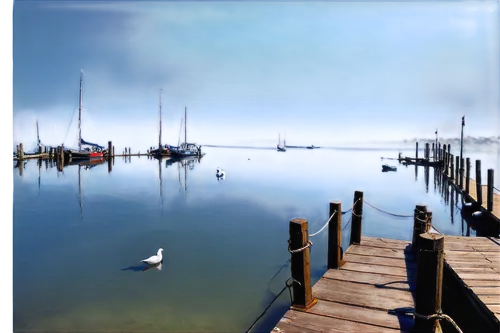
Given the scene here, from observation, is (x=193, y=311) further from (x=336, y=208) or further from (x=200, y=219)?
(x=200, y=219)

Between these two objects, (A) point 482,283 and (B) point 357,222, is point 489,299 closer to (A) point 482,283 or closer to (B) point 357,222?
(A) point 482,283

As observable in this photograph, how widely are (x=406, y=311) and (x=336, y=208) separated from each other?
265cm

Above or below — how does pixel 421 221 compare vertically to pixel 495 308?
above

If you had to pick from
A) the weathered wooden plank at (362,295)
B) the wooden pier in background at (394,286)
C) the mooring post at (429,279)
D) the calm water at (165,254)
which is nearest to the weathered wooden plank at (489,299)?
the wooden pier in background at (394,286)

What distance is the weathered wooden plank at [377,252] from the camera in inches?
325

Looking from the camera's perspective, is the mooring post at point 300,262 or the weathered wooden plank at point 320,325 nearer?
the weathered wooden plank at point 320,325

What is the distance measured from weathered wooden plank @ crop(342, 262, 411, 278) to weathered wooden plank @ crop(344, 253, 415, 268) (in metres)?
0.21

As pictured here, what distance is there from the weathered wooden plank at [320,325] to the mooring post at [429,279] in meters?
0.60

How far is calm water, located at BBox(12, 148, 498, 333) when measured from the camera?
809cm

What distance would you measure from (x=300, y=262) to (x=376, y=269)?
2.83 meters

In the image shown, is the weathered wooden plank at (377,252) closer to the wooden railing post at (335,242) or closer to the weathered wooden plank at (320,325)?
the wooden railing post at (335,242)

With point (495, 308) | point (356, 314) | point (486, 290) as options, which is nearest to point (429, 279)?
point (356, 314)

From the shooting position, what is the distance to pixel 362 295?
591 centimetres
